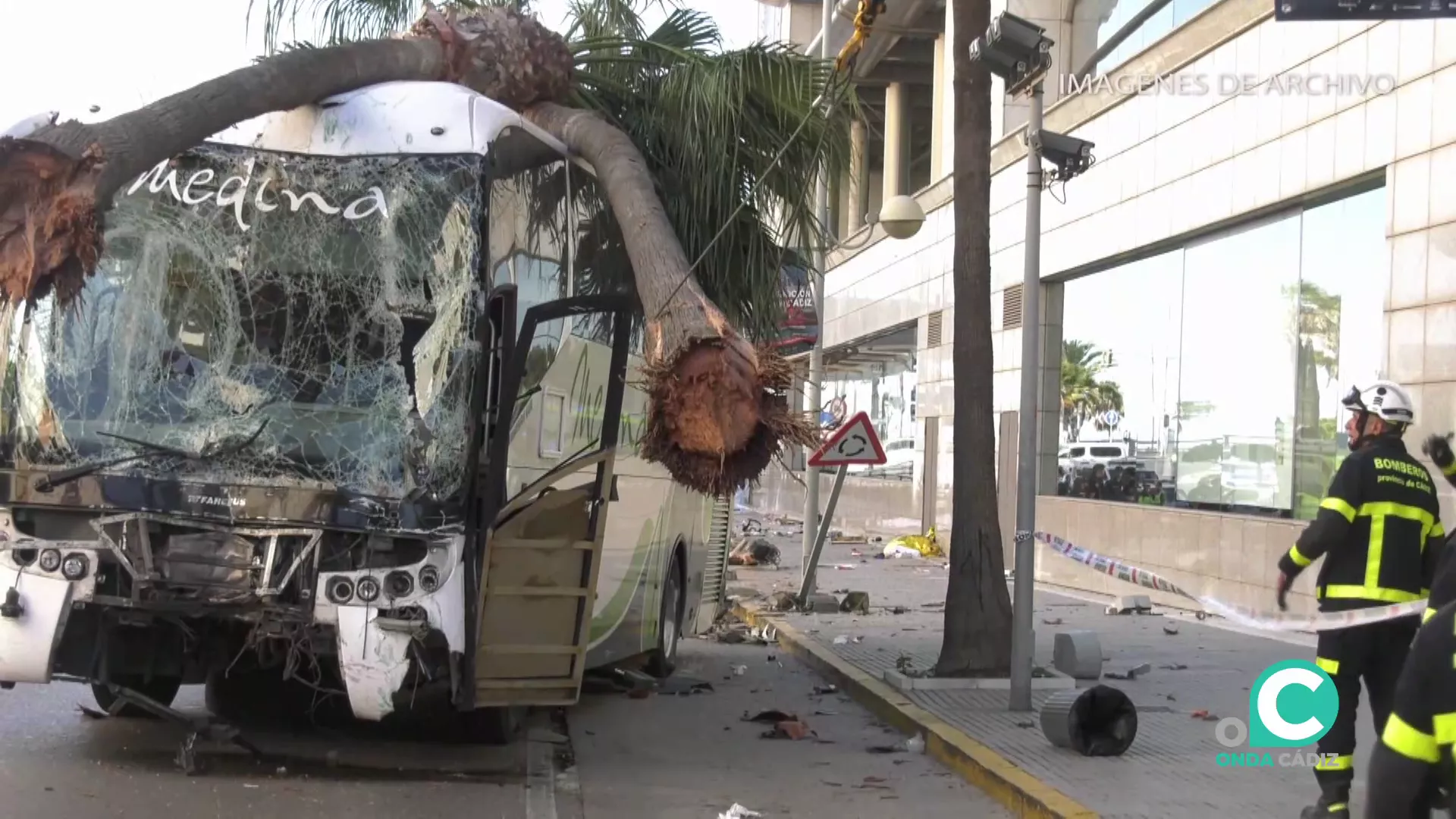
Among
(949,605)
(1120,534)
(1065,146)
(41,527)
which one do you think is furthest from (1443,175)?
(41,527)

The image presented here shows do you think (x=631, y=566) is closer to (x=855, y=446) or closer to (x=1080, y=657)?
(x=1080, y=657)

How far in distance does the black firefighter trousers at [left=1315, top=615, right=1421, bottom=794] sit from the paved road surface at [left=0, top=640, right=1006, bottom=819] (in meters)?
1.84

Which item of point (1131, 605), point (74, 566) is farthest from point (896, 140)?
point (74, 566)

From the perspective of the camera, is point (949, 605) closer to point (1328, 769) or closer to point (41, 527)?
point (1328, 769)

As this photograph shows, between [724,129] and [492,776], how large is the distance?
438 cm

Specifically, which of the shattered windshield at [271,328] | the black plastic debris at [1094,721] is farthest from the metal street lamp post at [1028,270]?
the shattered windshield at [271,328]

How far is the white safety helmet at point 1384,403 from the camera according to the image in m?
6.38

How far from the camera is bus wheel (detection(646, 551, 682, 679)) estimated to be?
11906mm

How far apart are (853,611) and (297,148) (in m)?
10.1

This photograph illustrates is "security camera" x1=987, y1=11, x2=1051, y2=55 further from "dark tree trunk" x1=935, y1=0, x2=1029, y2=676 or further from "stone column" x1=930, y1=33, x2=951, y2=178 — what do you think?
"stone column" x1=930, y1=33, x2=951, y2=178

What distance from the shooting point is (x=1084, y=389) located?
64.1ft

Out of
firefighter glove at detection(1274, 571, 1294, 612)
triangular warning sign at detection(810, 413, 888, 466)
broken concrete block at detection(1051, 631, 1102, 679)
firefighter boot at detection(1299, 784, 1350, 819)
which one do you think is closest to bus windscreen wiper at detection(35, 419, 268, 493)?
firefighter glove at detection(1274, 571, 1294, 612)

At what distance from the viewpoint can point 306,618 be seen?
7016 millimetres

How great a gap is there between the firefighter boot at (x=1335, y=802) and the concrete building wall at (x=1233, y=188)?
556 centimetres
